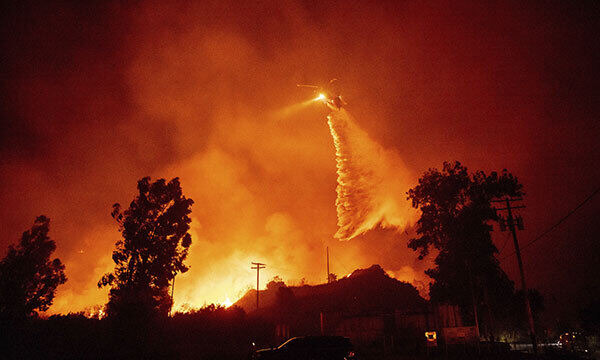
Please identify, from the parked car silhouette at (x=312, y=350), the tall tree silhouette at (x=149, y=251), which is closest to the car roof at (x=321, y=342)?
the parked car silhouette at (x=312, y=350)

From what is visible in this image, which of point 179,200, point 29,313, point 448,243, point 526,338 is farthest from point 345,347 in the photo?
point 526,338

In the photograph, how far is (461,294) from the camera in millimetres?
43188

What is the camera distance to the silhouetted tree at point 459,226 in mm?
39438

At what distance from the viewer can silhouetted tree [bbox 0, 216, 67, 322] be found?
33.8 meters

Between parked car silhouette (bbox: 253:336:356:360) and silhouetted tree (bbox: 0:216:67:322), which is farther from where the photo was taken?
silhouetted tree (bbox: 0:216:67:322)

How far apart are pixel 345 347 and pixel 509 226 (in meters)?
19.5

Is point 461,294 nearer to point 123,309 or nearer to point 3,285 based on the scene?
point 123,309

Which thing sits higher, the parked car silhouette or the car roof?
the car roof

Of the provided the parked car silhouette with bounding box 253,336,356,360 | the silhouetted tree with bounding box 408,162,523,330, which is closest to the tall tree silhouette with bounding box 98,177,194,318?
the parked car silhouette with bounding box 253,336,356,360

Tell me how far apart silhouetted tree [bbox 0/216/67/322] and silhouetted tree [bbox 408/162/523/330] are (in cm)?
3829

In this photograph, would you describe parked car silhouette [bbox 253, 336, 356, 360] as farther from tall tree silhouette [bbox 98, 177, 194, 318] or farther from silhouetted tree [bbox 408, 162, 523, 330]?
silhouetted tree [bbox 408, 162, 523, 330]

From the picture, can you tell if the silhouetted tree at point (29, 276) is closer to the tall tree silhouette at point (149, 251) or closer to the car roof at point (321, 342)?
the tall tree silhouette at point (149, 251)

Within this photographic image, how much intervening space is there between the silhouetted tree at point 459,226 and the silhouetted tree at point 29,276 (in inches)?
1507

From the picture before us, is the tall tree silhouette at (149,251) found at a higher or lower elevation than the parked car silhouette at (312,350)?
higher
